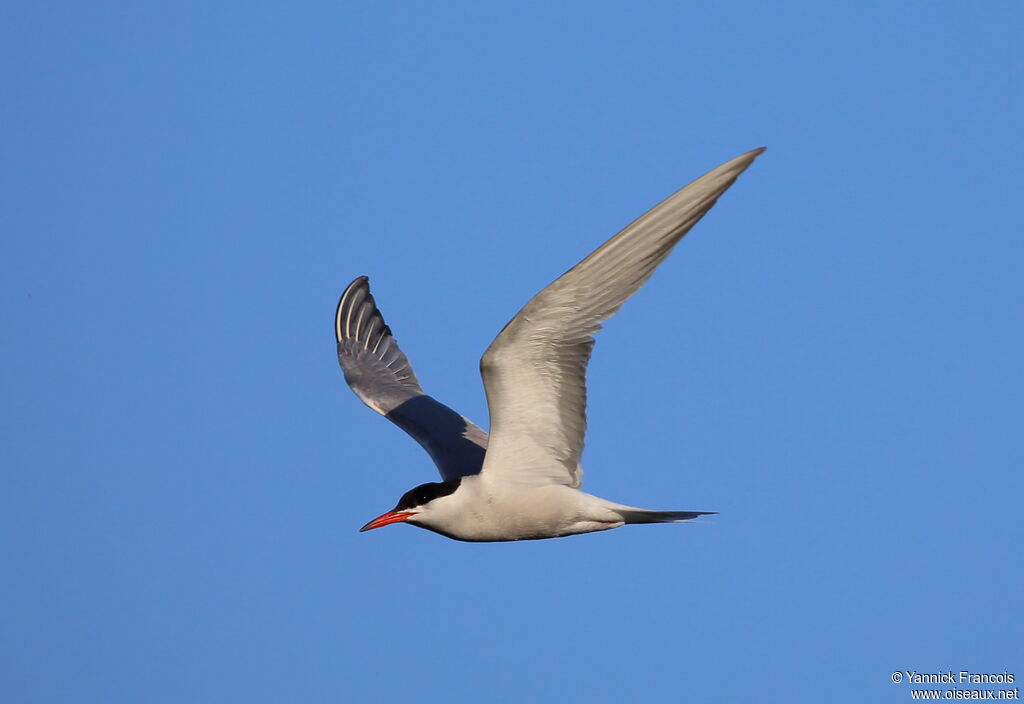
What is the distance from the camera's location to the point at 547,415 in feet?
29.3

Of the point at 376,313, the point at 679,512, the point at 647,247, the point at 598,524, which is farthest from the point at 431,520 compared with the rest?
the point at 376,313

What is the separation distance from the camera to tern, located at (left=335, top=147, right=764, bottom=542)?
763 cm

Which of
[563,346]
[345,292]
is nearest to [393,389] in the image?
[345,292]

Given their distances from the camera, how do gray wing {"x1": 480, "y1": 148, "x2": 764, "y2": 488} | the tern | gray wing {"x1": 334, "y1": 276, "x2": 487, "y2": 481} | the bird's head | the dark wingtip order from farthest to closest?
the dark wingtip → gray wing {"x1": 334, "y1": 276, "x2": 487, "y2": 481} → the bird's head → the tern → gray wing {"x1": 480, "y1": 148, "x2": 764, "y2": 488}

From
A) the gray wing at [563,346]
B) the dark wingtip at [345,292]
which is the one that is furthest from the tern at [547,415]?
the dark wingtip at [345,292]

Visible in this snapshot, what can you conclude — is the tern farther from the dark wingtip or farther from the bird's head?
the dark wingtip

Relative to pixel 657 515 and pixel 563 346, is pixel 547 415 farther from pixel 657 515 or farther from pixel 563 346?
pixel 657 515

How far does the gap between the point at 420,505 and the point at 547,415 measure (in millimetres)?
1248

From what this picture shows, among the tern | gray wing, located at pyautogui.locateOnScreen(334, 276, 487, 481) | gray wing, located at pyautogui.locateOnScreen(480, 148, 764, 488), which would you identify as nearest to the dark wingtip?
gray wing, located at pyautogui.locateOnScreen(334, 276, 487, 481)

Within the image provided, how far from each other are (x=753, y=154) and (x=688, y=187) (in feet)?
1.48

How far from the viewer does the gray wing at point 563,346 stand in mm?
7527

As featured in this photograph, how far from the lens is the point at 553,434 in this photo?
9078mm

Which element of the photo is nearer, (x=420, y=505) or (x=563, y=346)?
(x=563, y=346)

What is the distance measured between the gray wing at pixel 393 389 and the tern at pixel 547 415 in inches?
1.1
